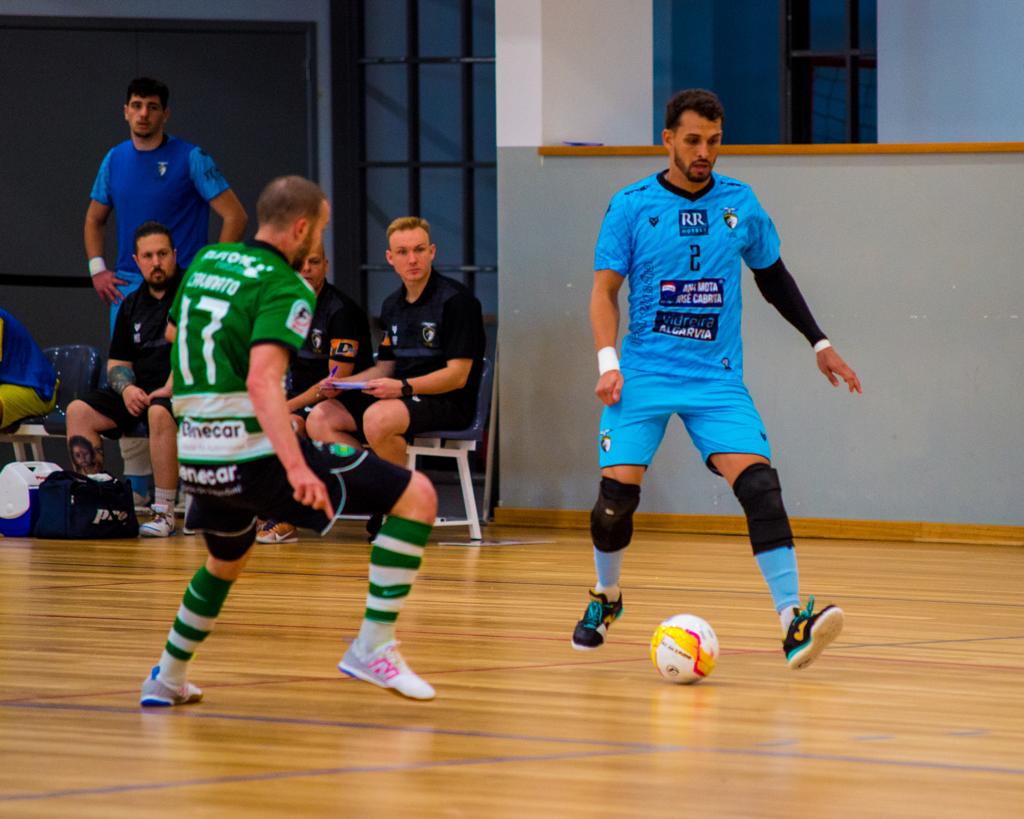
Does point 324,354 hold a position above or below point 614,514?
above

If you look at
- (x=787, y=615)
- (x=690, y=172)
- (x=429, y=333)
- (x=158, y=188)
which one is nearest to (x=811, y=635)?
(x=787, y=615)

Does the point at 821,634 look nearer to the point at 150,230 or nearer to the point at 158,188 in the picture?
the point at 150,230

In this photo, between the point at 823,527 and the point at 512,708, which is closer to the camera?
the point at 512,708

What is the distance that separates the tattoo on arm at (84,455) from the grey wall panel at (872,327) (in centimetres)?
235

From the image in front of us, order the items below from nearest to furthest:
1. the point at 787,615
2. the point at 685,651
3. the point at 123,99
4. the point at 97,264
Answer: the point at 685,651 < the point at 787,615 < the point at 97,264 < the point at 123,99

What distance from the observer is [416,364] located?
753 centimetres

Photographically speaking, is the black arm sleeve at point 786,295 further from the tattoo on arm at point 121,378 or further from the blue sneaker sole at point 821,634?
the tattoo on arm at point 121,378

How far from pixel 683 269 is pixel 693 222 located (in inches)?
5.4

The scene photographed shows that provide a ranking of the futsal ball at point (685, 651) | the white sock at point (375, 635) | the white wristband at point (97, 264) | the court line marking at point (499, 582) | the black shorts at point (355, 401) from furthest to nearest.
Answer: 1. the white wristband at point (97, 264)
2. the black shorts at point (355, 401)
3. the court line marking at point (499, 582)
4. the futsal ball at point (685, 651)
5. the white sock at point (375, 635)

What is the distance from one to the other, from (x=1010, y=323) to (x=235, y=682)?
4710mm

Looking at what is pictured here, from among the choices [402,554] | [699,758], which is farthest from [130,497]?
[699,758]

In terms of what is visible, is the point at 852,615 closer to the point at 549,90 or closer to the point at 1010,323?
the point at 1010,323

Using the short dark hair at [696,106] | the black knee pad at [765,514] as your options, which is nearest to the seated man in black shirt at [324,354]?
the short dark hair at [696,106]

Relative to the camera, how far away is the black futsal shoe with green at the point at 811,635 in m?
4.24
